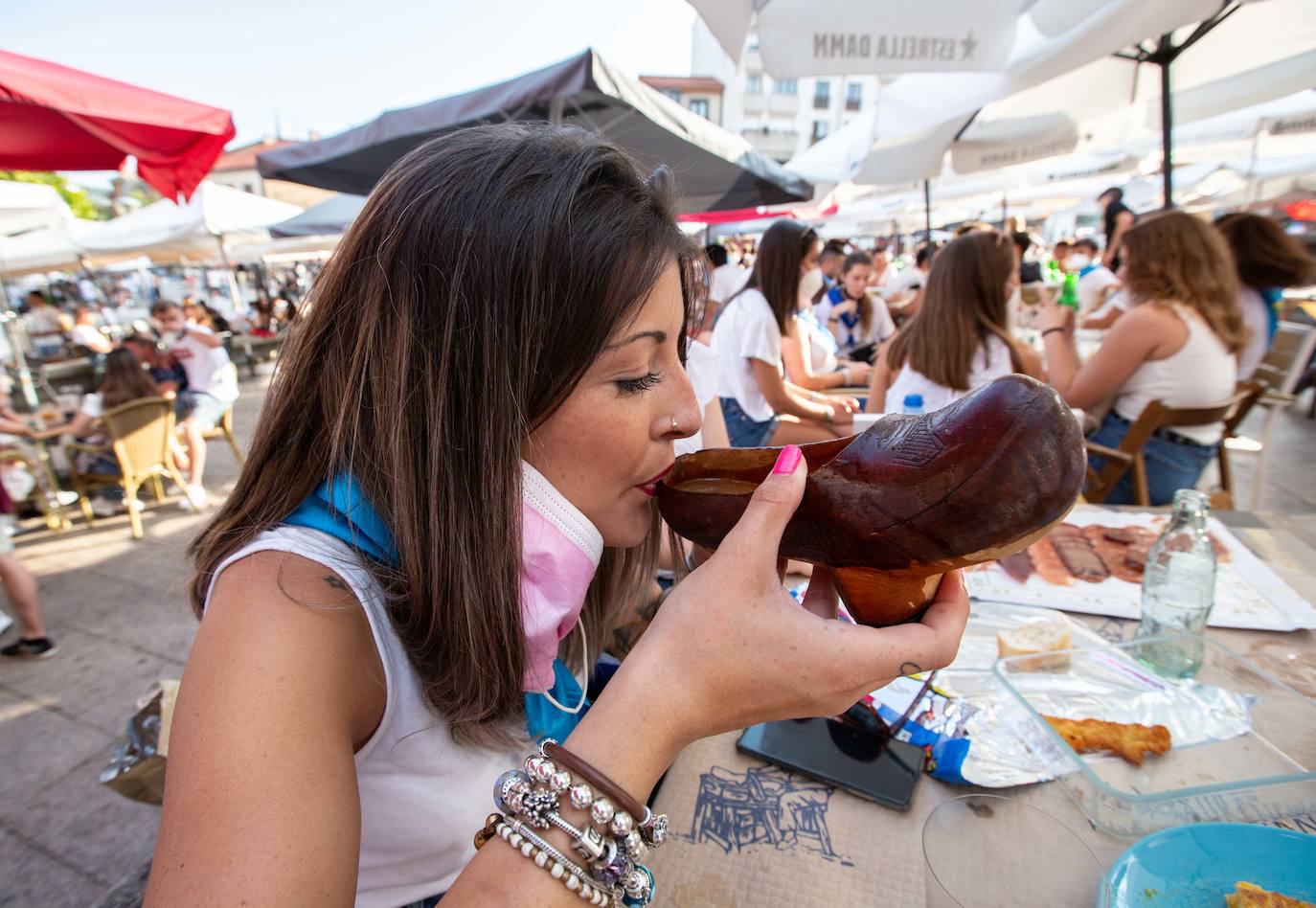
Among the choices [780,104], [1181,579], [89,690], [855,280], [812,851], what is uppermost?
[780,104]

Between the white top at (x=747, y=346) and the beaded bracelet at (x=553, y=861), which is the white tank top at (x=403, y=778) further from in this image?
the white top at (x=747, y=346)

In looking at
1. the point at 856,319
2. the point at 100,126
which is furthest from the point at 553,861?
the point at 856,319

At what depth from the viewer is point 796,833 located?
1.11 m

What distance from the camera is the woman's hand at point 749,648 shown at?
34.1 inches

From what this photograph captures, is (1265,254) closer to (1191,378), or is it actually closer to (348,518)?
(1191,378)

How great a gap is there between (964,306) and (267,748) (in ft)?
11.9

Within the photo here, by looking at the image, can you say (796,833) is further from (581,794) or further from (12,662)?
(12,662)

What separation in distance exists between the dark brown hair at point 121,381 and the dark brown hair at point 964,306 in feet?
20.6

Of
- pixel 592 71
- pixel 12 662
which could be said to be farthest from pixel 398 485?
pixel 12 662

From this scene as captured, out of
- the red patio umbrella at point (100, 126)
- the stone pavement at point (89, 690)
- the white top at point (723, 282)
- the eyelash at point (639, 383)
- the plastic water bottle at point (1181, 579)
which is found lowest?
the stone pavement at point (89, 690)

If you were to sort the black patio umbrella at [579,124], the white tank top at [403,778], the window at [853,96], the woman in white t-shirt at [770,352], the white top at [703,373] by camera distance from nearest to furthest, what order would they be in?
the white tank top at [403,778]
the white top at [703,373]
the black patio umbrella at [579,124]
the woman in white t-shirt at [770,352]
the window at [853,96]

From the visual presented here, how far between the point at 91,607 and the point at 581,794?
200 inches

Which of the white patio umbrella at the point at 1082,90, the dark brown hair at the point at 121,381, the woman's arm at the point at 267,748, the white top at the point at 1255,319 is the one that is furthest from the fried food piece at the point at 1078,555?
the dark brown hair at the point at 121,381

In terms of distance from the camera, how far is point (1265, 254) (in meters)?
4.00
